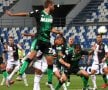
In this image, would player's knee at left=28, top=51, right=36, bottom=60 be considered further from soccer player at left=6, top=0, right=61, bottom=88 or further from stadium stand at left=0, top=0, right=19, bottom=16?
stadium stand at left=0, top=0, right=19, bottom=16

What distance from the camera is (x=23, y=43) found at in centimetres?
4025

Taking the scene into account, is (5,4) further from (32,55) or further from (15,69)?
(32,55)

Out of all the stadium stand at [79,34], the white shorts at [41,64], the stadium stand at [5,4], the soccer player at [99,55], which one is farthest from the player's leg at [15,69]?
the stadium stand at [5,4]

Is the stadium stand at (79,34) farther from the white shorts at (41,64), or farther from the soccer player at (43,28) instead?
the white shorts at (41,64)

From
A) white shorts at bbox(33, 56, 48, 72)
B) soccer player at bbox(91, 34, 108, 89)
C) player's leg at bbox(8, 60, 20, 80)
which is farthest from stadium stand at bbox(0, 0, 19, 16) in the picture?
white shorts at bbox(33, 56, 48, 72)

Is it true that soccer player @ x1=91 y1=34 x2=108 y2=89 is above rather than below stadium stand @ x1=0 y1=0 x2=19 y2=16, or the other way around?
below

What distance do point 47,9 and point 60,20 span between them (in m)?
27.0

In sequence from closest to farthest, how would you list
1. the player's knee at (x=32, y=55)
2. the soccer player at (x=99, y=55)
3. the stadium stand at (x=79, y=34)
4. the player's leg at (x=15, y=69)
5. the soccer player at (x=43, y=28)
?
the player's knee at (x=32, y=55) < the soccer player at (x=43, y=28) < the soccer player at (x=99, y=55) < the player's leg at (x=15, y=69) < the stadium stand at (x=79, y=34)

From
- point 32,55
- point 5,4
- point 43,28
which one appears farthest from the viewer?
point 5,4

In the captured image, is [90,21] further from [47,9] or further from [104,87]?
[47,9]

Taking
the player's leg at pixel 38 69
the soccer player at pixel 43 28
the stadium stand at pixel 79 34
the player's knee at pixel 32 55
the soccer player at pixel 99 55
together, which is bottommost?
the stadium stand at pixel 79 34

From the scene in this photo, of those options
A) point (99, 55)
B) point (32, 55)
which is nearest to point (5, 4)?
point (99, 55)

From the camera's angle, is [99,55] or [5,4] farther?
[5,4]

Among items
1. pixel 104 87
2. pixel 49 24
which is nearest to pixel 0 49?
pixel 104 87
